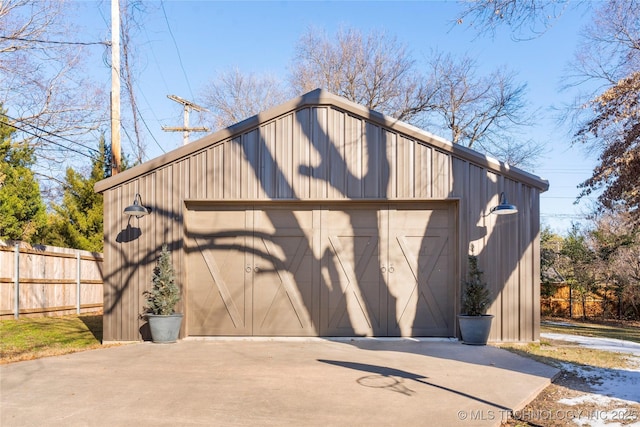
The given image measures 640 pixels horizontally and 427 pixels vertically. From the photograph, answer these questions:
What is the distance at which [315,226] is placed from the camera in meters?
9.29

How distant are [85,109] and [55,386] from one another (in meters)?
11.8

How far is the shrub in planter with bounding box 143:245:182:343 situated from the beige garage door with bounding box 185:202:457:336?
0.58 metres

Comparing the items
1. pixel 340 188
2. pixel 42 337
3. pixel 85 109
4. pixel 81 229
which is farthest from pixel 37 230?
pixel 340 188

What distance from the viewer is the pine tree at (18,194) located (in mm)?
15102

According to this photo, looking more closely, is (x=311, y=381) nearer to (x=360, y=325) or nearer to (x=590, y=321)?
(x=360, y=325)

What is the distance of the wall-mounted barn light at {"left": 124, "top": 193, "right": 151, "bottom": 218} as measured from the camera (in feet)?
28.1

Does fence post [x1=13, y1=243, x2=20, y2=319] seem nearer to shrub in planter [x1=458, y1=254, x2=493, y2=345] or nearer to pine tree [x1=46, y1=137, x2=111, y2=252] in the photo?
pine tree [x1=46, y1=137, x2=111, y2=252]

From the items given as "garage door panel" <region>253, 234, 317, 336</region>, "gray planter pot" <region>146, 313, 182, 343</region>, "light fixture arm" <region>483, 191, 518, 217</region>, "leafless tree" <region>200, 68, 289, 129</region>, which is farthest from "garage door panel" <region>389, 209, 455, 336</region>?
"leafless tree" <region>200, 68, 289, 129</region>

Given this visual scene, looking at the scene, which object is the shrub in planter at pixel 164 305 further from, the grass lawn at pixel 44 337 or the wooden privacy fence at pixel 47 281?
the wooden privacy fence at pixel 47 281

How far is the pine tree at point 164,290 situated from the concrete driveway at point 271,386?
2.47 feet

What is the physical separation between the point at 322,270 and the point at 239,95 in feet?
61.6

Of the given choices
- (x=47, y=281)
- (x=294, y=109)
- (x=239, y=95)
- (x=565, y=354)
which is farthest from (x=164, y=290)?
(x=239, y=95)

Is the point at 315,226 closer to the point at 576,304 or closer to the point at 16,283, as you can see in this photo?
the point at 16,283

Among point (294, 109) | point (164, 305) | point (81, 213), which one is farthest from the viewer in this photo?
point (81, 213)
